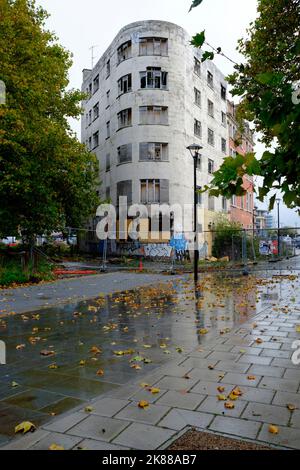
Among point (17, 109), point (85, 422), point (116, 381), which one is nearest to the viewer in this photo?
point (85, 422)

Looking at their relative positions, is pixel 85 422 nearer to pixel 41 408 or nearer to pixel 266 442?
pixel 41 408

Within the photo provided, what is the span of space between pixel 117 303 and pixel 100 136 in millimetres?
31357

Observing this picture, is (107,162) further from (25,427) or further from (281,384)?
(25,427)

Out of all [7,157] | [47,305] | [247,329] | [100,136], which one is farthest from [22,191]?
[100,136]

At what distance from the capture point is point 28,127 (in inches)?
695

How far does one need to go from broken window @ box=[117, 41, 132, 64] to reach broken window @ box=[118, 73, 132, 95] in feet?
5.25

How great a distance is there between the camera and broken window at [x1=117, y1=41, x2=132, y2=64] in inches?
1321

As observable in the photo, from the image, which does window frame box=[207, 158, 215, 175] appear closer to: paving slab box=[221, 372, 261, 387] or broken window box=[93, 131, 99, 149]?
broken window box=[93, 131, 99, 149]

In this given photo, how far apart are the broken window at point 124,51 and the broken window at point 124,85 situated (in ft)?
5.25

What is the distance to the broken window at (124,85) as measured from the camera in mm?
33469

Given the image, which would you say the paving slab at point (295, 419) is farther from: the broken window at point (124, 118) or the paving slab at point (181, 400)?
the broken window at point (124, 118)

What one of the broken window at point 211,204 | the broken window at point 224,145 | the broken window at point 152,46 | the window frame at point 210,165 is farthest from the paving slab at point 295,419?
the broken window at point 224,145

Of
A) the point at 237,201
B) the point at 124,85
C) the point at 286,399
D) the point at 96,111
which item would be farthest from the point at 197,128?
the point at 286,399
